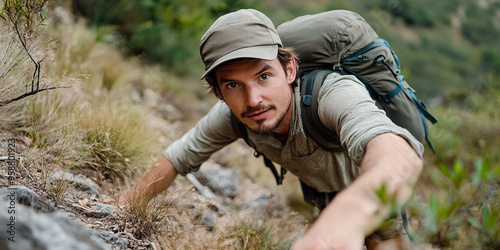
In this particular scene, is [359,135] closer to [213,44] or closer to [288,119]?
[288,119]

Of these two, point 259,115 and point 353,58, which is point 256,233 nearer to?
point 259,115

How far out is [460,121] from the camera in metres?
7.19

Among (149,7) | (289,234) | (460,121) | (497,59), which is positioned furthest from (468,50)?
(289,234)

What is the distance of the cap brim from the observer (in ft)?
6.86

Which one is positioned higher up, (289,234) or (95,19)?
(95,19)

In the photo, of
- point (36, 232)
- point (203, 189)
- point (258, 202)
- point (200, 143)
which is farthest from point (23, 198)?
point (258, 202)

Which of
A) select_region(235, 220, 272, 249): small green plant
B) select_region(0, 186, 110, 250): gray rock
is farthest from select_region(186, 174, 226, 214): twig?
select_region(0, 186, 110, 250): gray rock

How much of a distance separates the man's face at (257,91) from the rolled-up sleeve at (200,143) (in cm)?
45

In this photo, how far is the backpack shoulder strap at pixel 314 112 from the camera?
2131 mm

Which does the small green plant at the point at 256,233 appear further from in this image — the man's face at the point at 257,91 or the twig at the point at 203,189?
the twig at the point at 203,189

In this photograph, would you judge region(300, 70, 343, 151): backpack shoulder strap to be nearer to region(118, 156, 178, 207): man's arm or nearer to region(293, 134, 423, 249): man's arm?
region(293, 134, 423, 249): man's arm

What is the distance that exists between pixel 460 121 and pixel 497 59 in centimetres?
1868

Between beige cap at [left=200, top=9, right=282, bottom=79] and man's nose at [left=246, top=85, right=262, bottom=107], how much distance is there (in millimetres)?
199

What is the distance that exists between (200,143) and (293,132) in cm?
85
